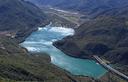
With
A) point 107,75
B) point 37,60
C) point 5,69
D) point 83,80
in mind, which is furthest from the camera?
point 37,60

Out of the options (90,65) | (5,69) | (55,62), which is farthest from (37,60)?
(5,69)

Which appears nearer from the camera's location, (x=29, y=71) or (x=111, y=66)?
(x=29, y=71)

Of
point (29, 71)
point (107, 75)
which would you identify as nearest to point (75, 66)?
point (107, 75)

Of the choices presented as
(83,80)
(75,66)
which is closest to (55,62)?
(75,66)

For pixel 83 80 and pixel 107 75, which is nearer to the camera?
pixel 83 80

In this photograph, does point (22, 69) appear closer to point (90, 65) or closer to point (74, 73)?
point (74, 73)

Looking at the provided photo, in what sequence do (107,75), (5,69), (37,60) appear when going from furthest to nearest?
(37,60), (107,75), (5,69)

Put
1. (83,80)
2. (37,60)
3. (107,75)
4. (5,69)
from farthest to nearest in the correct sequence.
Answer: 1. (37,60)
2. (107,75)
3. (83,80)
4. (5,69)

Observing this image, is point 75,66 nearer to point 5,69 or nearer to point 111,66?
point 111,66
